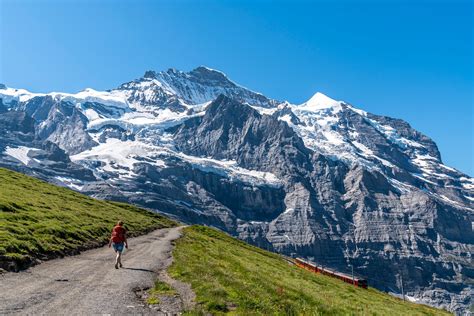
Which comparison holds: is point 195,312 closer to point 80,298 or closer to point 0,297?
point 80,298

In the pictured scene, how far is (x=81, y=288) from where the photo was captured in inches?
820

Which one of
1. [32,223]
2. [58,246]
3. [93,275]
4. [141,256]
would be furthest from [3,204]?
[93,275]

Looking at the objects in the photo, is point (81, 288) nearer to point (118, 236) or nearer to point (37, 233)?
point (118, 236)

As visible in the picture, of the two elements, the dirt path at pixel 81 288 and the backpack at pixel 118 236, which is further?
the backpack at pixel 118 236

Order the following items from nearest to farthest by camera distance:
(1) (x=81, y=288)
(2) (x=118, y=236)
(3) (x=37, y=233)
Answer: (1) (x=81, y=288) → (2) (x=118, y=236) → (3) (x=37, y=233)

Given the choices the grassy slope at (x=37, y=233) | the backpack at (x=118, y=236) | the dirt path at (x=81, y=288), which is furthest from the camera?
the backpack at (x=118, y=236)

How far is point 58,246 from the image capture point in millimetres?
34000

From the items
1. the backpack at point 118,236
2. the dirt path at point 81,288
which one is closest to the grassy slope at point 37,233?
the dirt path at point 81,288

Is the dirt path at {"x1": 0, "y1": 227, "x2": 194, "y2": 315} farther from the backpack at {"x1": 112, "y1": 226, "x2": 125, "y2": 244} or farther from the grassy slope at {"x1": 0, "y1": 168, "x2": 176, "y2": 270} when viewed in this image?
the backpack at {"x1": 112, "y1": 226, "x2": 125, "y2": 244}

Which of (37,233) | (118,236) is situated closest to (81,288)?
(118,236)

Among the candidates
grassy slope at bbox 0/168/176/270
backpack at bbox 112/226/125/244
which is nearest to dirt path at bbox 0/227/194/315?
grassy slope at bbox 0/168/176/270

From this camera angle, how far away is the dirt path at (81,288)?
1691 cm

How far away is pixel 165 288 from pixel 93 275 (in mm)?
5827

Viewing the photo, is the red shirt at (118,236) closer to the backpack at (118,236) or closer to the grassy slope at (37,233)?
the backpack at (118,236)
